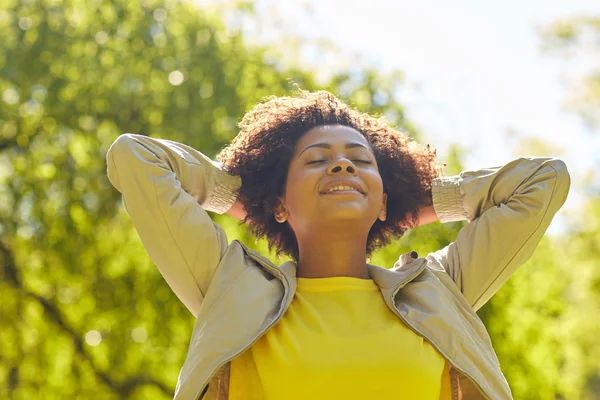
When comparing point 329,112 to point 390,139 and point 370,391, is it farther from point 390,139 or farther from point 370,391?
point 370,391

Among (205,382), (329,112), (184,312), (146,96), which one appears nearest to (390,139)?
(329,112)

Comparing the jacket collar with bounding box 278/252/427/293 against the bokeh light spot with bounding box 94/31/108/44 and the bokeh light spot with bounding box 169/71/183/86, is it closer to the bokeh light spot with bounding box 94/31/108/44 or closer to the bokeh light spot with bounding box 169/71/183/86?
the bokeh light spot with bounding box 169/71/183/86

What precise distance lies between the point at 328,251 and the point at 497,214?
0.50 metres

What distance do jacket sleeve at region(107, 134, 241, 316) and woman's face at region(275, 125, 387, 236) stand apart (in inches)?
9.9

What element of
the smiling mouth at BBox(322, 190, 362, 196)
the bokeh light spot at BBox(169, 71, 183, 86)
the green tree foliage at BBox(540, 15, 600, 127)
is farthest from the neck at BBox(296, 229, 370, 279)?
the green tree foliage at BBox(540, 15, 600, 127)

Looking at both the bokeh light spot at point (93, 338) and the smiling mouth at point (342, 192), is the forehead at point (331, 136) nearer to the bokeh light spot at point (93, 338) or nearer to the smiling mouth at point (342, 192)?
the smiling mouth at point (342, 192)

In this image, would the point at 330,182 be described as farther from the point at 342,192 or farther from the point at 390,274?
the point at 390,274

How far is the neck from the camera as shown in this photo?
2.55 meters

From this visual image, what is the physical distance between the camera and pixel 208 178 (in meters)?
2.73

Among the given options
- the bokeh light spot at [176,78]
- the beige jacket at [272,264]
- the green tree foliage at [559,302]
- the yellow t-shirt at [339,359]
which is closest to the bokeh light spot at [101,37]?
the bokeh light spot at [176,78]

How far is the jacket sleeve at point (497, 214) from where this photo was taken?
2.61m

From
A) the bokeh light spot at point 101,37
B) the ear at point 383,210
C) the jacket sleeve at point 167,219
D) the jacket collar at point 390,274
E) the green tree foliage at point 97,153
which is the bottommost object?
the green tree foliage at point 97,153

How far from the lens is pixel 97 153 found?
30.3ft

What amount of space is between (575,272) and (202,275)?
12273 mm
